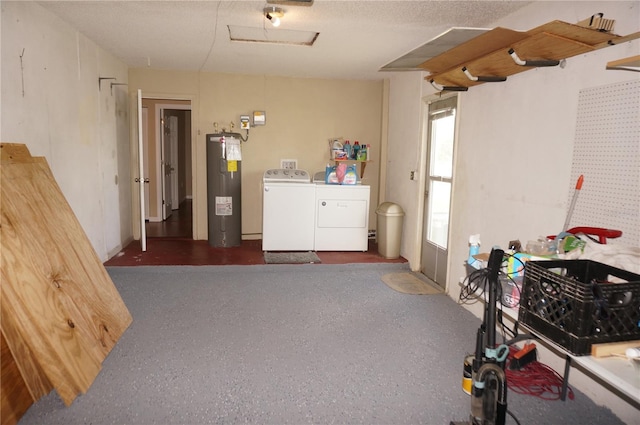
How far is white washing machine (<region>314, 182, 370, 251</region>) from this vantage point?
539 centimetres

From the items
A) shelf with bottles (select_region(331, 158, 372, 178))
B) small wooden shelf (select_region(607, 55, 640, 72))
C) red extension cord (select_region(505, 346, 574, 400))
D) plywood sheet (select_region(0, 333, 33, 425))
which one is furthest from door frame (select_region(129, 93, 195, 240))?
small wooden shelf (select_region(607, 55, 640, 72))

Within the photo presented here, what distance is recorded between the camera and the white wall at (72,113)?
9.55 ft

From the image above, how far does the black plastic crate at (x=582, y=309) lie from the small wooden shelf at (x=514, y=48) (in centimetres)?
122

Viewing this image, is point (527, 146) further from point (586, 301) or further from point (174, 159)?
point (174, 159)

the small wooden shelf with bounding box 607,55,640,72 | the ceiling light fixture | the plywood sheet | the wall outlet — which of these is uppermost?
the ceiling light fixture

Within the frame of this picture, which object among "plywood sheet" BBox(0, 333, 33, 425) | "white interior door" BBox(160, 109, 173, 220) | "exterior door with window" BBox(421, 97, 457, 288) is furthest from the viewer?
"white interior door" BBox(160, 109, 173, 220)

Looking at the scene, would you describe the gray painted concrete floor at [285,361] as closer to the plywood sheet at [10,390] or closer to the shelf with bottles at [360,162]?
the plywood sheet at [10,390]

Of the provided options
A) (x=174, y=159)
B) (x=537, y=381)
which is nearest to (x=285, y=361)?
(x=537, y=381)

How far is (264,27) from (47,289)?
2759 mm

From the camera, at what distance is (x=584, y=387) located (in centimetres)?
239

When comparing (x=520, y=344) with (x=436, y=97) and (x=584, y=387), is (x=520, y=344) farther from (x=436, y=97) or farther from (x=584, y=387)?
(x=436, y=97)

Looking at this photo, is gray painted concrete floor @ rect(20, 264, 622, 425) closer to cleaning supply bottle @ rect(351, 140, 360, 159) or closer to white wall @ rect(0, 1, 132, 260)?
white wall @ rect(0, 1, 132, 260)

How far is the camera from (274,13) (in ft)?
10.7

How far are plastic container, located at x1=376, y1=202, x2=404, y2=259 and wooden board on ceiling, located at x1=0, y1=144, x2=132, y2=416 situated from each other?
3.23m
